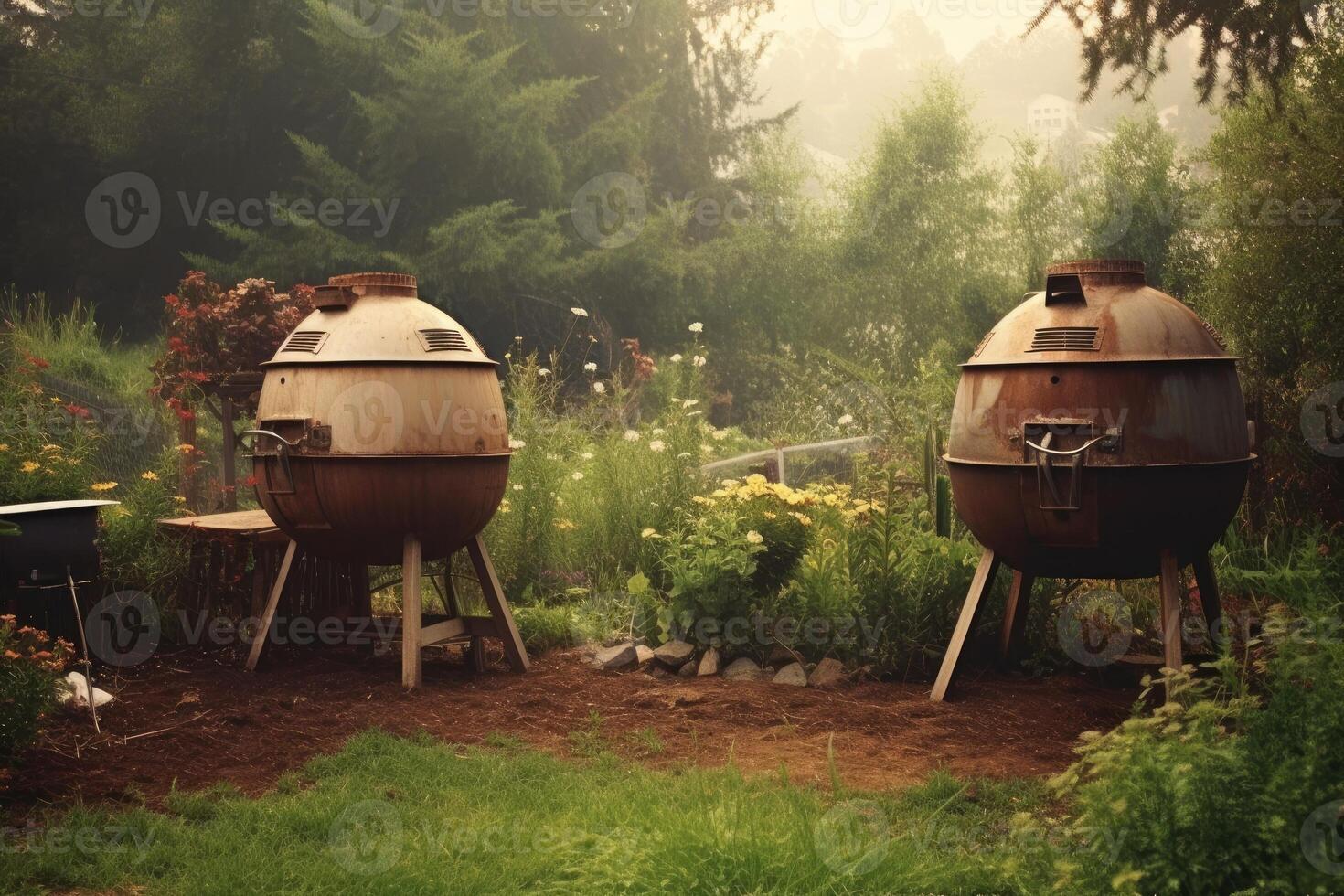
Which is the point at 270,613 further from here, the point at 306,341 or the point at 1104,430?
the point at 1104,430

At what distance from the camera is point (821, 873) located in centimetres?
322

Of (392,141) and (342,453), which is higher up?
(392,141)

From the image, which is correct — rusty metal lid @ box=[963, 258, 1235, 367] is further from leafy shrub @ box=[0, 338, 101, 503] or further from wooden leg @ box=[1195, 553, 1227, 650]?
leafy shrub @ box=[0, 338, 101, 503]

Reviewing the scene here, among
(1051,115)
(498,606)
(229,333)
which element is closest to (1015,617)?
(498,606)

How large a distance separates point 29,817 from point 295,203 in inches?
541

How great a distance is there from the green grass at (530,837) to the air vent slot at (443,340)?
214cm

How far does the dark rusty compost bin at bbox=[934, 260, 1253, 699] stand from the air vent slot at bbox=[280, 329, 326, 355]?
320cm

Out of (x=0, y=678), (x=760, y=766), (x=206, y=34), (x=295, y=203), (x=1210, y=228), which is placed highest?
(x=206, y=34)

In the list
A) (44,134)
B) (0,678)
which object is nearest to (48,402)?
(0,678)

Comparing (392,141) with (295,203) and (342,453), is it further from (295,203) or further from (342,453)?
(342,453)

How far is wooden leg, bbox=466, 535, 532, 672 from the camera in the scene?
627 cm

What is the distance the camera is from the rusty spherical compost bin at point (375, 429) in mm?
5586

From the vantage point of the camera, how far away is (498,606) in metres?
6.36

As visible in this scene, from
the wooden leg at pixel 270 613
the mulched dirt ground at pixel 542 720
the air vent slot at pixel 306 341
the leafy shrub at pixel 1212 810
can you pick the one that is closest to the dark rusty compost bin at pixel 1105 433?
the mulched dirt ground at pixel 542 720
